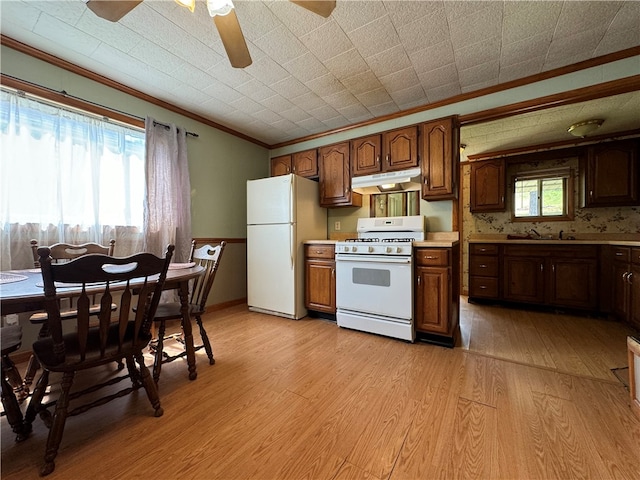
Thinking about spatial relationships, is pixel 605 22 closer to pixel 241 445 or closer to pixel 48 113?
pixel 241 445

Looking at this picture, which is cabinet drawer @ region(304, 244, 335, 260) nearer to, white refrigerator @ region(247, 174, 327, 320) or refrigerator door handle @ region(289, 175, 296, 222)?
white refrigerator @ region(247, 174, 327, 320)

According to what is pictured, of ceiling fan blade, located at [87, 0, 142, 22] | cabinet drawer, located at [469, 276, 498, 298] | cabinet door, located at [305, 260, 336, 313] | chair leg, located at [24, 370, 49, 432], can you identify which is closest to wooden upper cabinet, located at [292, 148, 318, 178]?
cabinet door, located at [305, 260, 336, 313]

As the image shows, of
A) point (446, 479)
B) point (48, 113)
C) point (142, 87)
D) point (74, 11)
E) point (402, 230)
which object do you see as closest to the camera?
point (446, 479)

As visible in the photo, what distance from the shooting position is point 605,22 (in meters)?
1.71

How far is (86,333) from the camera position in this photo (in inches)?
44.9

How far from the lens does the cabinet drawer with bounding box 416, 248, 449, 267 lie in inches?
89.0

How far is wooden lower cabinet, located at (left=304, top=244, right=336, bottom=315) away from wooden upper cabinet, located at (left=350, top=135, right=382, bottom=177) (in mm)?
997

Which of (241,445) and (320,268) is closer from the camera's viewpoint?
(241,445)

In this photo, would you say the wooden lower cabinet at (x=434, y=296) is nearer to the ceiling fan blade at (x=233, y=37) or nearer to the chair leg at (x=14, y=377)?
the ceiling fan blade at (x=233, y=37)

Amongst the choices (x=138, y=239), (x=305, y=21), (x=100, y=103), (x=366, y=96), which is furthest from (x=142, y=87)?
(x=366, y=96)

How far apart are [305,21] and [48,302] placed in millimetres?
2074

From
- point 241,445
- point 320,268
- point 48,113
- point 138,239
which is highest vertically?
point 48,113

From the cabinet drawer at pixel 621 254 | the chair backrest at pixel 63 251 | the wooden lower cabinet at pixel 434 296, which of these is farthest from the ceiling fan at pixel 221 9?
the cabinet drawer at pixel 621 254

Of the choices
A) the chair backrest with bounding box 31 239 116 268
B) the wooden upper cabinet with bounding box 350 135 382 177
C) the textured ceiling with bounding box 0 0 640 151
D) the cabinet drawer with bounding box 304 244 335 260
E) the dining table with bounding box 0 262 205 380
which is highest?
the textured ceiling with bounding box 0 0 640 151
